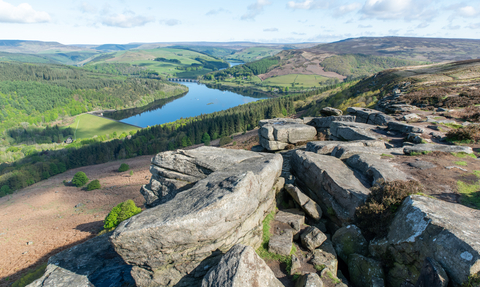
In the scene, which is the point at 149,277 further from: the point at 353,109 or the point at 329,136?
the point at 353,109

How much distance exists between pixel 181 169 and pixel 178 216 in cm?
822

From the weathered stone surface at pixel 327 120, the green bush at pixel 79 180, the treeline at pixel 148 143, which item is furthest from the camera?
the treeline at pixel 148 143

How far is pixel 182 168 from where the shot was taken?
63.9ft

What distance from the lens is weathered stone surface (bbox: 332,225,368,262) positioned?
13.0m

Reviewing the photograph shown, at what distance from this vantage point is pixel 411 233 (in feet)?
34.7

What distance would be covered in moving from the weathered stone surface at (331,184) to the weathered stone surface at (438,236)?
3086mm

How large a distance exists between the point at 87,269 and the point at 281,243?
1418cm

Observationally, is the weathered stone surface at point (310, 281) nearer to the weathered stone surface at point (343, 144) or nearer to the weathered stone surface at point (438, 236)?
the weathered stone surface at point (438, 236)

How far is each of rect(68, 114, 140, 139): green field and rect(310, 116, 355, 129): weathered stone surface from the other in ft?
496

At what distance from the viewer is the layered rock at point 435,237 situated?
27.9ft

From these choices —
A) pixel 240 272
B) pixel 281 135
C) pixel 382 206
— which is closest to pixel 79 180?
pixel 281 135

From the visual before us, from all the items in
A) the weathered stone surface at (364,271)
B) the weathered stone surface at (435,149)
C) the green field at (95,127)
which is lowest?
the green field at (95,127)

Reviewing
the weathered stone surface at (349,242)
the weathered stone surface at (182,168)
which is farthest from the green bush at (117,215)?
the weathered stone surface at (349,242)

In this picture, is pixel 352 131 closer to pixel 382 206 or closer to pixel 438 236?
pixel 382 206
